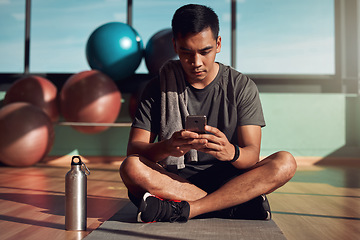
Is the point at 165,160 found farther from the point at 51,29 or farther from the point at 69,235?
the point at 51,29

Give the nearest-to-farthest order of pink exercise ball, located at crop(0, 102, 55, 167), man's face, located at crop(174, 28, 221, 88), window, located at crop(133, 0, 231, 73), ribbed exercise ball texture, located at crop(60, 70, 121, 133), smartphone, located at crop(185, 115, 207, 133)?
1. smartphone, located at crop(185, 115, 207, 133)
2. man's face, located at crop(174, 28, 221, 88)
3. pink exercise ball, located at crop(0, 102, 55, 167)
4. ribbed exercise ball texture, located at crop(60, 70, 121, 133)
5. window, located at crop(133, 0, 231, 73)

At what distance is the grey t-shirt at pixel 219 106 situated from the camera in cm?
154

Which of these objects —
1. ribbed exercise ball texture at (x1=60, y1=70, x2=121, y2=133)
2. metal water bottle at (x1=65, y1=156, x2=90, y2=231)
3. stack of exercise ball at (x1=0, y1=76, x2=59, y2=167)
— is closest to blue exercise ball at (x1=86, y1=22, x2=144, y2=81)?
ribbed exercise ball texture at (x1=60, y1=70, x2=121, y2=133)

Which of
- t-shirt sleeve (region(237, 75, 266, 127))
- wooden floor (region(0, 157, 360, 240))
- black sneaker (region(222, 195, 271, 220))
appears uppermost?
t-shirt sleeve (region(237, 75, 266, 127))

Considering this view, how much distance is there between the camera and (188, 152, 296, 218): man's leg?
1.42 metres

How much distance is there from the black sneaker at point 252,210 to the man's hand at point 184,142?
1.09 feet

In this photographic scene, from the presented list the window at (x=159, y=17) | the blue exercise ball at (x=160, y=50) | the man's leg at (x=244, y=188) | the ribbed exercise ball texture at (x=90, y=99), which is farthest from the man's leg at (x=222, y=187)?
the window at (x=159, y=17)

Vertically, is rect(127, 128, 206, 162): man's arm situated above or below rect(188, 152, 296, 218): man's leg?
above

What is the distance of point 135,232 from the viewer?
1257 millimetres

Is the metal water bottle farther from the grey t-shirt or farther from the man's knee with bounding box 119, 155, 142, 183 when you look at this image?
the grey t-shirt

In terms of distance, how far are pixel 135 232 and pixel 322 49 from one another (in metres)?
3.62

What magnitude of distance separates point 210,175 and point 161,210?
305 mm

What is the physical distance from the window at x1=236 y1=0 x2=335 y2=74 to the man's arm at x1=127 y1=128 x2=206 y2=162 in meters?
2.88

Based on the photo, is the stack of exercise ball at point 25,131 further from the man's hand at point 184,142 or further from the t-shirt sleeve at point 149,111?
the man's hand at point 184,142
